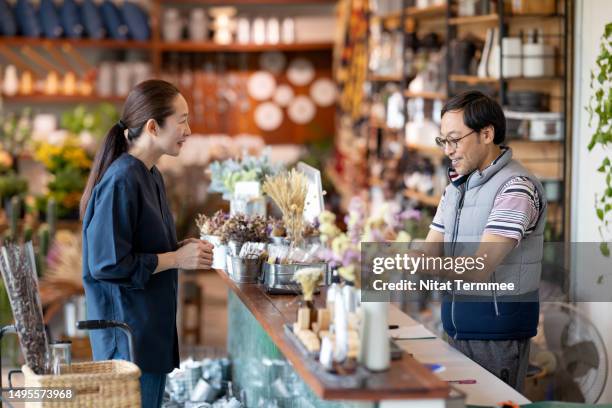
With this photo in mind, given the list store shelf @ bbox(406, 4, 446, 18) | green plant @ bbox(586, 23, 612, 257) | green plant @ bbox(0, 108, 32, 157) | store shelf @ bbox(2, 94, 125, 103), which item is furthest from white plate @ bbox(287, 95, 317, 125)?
green plant @ bbox(586, 23, 612, 257)

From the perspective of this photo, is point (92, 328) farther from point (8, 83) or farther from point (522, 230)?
point (8, 83)

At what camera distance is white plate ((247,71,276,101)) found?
11359 mm

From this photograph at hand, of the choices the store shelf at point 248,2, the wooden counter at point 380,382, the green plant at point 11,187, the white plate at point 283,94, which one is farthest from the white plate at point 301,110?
the wooden counter at point 380,382

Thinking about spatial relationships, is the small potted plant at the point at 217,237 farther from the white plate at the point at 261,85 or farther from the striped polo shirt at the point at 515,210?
the white plate at the point at 261,85

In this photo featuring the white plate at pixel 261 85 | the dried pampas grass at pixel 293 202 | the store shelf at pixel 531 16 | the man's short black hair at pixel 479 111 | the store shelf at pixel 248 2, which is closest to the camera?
the man's short black hair at pixel 479 111

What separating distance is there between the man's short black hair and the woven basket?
1402mm

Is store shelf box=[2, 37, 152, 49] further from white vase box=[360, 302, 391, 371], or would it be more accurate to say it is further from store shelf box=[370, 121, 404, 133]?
white vase box=[360, 302, 391, 371]

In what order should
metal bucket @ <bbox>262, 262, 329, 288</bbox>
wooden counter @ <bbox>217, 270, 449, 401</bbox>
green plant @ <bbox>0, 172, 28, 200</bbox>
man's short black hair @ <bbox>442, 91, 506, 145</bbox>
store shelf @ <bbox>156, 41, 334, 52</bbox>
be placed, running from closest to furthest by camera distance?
wooden counter @ <bbox>217, 270, 449, 401</bbox> → man's short black hair @ <bbox>442, 91, 506, 145</bbox> → metal bucket @ <bbox>262, 262, 329, 288</bbox> → green plant @ <bbox>0, 172, 28, 200</bbox> → store shelf @ <bbox>156, 41, 334, 52</bbox>

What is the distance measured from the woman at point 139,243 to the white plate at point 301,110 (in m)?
8.00

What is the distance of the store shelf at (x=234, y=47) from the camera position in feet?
35.4

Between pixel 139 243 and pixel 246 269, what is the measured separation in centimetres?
55

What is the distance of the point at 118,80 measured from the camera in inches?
417

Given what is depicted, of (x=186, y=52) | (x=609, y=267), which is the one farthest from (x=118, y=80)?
(x=609, y=267)

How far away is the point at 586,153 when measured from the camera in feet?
16.8
